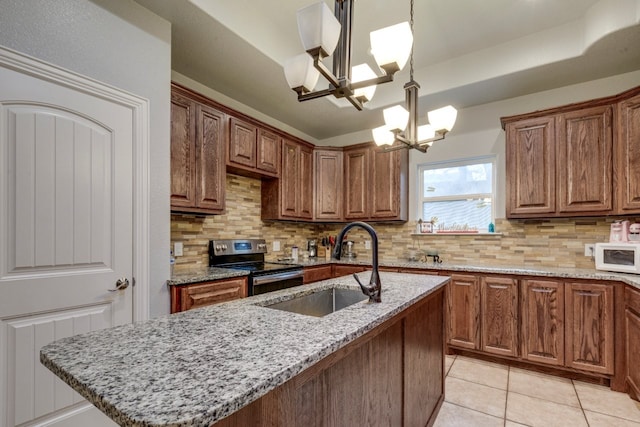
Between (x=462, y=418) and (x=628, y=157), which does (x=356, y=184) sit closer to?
(x=628, y=157)

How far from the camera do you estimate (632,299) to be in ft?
7.53

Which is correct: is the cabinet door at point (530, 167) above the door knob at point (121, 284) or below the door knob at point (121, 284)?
above

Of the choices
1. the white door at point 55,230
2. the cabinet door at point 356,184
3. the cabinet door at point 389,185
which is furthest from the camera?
the cabinet door at point 356,184

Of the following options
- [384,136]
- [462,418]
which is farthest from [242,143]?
[462,418]

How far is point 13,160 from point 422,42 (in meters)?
3.15

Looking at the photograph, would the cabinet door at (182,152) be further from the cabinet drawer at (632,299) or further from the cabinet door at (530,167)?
the cabinet drawer at (632,299)

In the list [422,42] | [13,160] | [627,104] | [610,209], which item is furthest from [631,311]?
[13,160]

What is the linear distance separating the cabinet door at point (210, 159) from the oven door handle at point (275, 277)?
0.74m

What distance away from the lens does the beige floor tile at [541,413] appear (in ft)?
6.73

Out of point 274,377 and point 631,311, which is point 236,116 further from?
point 631,311

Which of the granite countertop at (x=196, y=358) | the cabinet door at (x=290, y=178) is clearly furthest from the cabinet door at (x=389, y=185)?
the granite countertop at (x=196, y=358)

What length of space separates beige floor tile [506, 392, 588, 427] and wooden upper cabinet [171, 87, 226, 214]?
2.79 meters

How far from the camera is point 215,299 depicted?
250cm

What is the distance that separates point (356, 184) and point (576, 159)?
226 cm
